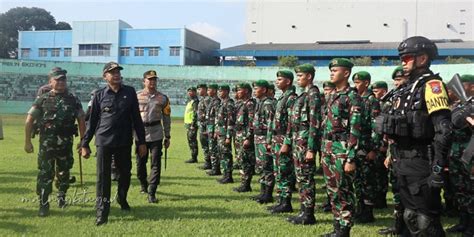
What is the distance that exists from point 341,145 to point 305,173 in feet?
3.19

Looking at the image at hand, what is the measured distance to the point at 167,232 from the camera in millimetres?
5230

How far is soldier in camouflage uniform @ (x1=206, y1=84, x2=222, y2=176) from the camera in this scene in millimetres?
10008

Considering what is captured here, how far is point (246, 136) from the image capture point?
27.8 feet

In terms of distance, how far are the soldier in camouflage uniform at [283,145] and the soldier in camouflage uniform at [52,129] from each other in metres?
2.90

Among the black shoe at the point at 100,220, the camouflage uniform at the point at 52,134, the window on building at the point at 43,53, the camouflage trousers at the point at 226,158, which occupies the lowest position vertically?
the black shoe at the point at 100,220

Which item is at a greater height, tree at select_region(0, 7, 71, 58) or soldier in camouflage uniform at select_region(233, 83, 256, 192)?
tree at select_region(0, 7, 71, 58)

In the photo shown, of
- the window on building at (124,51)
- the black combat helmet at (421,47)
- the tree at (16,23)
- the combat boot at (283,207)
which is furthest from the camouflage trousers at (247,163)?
the tree at (16,23)

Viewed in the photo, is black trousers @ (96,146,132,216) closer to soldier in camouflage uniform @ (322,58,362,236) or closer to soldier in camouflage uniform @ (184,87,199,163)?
soldier in camouflage uniform @ (322,58,362,236)

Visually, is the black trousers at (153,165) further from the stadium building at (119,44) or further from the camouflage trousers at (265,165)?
the stadium building at (119,44)

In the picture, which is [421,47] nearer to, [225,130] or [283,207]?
[283,207]

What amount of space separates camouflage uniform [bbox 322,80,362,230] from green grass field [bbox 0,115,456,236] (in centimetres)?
64

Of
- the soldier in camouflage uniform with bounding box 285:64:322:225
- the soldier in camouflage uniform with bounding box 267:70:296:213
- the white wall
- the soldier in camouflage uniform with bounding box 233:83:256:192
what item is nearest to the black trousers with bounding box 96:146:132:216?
the soldier in camouflage uniform with bounding box 267:70:296:213

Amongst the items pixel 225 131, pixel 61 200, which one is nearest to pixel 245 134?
pixel 225 131

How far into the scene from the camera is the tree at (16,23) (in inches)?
2525
